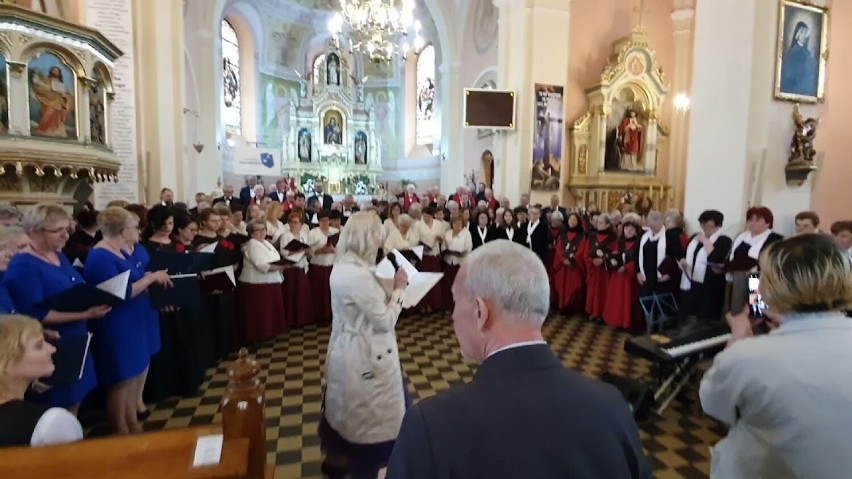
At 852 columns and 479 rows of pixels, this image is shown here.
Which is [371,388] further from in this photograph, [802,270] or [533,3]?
[533,3]

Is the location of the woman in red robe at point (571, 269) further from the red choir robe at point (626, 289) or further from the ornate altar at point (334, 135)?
the ornate altar at point (334, 135)

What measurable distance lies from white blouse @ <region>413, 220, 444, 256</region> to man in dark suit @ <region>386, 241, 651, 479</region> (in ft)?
22.5

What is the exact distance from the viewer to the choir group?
3.08m

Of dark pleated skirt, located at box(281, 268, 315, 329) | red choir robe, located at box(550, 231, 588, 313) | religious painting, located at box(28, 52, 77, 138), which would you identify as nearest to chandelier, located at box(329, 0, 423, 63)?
red choir robe, located at box(550, 231, 588, 313)

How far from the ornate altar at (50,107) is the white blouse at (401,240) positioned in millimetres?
3856

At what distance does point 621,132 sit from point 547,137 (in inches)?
120

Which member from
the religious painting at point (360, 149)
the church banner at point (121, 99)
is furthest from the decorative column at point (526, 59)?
the religious painting at point (360, 149)

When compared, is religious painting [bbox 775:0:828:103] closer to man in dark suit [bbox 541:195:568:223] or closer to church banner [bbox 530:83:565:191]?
man in dark suit [bbox 541:195:568:223]

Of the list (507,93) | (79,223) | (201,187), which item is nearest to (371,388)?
(79,223)

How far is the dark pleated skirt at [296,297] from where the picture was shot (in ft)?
22.6

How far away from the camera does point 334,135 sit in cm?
2459

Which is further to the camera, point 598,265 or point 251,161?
point 251,161

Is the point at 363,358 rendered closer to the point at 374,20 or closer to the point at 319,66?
the point at 374,20

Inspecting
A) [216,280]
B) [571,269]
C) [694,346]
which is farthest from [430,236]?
[694,346]
